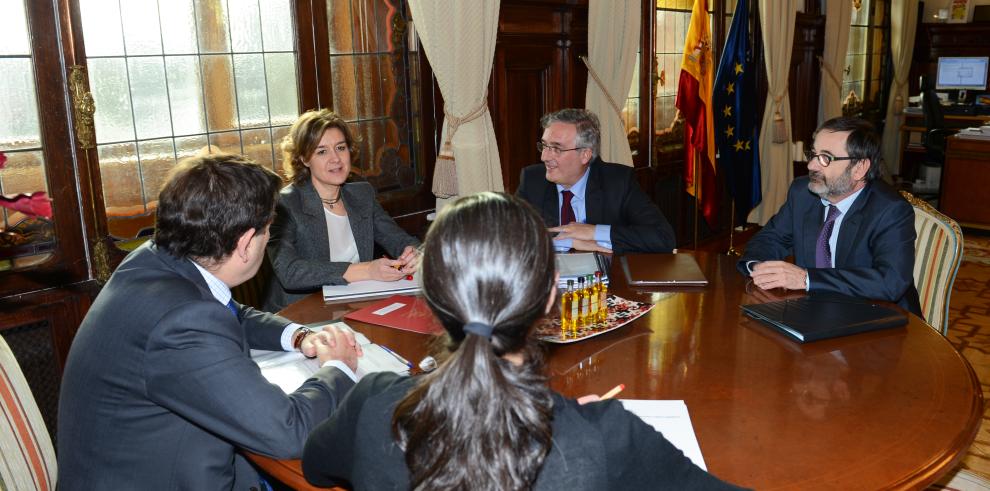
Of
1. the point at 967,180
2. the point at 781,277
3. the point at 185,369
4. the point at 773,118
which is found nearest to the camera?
the point at 185,369

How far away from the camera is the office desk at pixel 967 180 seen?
6.40 m

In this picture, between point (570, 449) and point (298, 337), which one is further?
point (298, 337)

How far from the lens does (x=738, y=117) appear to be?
5.69 meters

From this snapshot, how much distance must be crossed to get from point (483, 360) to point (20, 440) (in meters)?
1.27

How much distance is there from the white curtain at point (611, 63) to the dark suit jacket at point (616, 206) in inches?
55.3

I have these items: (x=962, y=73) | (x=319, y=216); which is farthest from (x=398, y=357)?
(x=962, y=73)

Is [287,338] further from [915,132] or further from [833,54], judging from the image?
[915,132]

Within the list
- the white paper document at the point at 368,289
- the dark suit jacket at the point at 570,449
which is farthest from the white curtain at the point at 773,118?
the dark suit jacket at the point at 570,449

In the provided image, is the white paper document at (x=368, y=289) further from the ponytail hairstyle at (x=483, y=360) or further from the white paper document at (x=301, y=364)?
the ponytail hairstyle at (x=483, y=360)

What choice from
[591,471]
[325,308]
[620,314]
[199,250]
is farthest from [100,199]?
[591,471]

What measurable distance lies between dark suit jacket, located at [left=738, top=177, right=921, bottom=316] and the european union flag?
2.83 metres

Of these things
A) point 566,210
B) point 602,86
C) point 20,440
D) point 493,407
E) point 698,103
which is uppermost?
point 602,86

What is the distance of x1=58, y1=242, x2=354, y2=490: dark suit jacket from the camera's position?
1.46 meters

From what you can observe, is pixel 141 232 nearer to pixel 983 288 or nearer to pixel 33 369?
pixel 33 369
